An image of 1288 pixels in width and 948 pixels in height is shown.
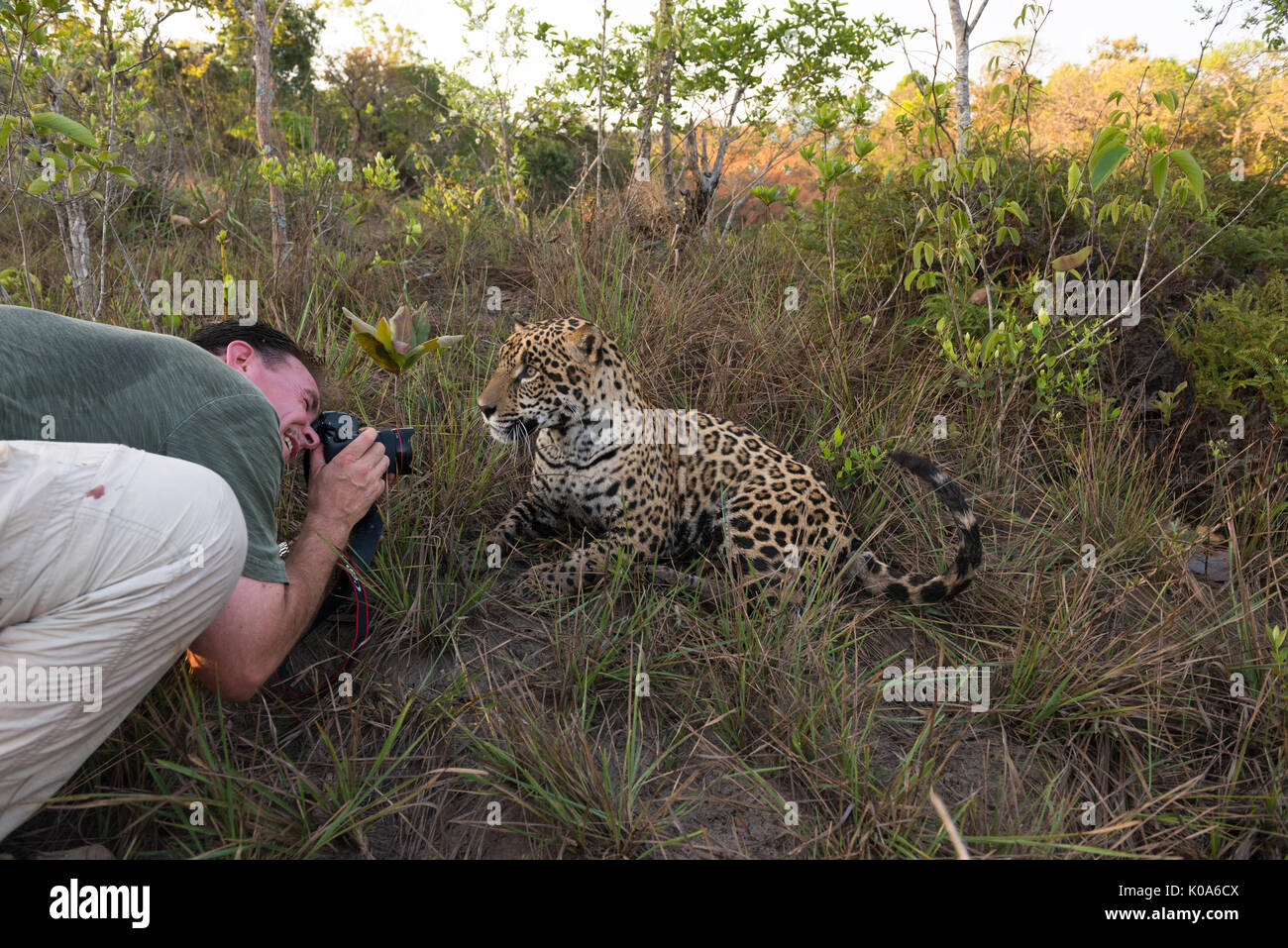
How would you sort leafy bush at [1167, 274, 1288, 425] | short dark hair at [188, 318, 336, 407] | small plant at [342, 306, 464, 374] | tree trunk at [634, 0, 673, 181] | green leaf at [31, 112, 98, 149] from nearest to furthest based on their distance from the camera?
green leaf at [31, 112, 98, 149] < small plant at [342, 306, 464, 374] < short dark hair at [188, 318, 336, 407] < leafy bush at [1167, 274, 1288, 425] < tree trunk at [634, 0, 673, 181]

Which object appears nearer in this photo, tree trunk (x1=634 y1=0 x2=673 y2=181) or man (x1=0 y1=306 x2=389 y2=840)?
man (x1=0 y1=306 x2=389 y2=840)

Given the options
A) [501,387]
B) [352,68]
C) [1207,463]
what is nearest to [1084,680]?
[1207,463]

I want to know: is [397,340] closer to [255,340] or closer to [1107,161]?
[255,340]

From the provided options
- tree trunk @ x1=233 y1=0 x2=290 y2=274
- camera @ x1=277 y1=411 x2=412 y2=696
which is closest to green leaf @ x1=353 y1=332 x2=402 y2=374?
camera @ x1=277 y1=411 x2=412 y2=696

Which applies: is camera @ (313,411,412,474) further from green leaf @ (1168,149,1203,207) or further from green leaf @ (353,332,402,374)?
green leaf @ (1168,149,1203,207)

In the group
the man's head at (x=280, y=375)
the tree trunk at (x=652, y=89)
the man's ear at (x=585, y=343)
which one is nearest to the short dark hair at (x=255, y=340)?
the man's head at (x=280, y=375)

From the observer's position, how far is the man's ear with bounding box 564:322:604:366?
3.70 m

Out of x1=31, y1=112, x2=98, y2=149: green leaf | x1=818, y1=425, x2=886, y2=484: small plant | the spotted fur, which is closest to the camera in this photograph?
x1=31, y1=112, x2=98, y2=149: green leaf

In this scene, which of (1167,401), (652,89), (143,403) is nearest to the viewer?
(143,403)

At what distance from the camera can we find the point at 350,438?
2.95m

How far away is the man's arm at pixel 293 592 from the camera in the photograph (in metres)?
2.32

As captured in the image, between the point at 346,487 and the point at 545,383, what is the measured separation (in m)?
1.18

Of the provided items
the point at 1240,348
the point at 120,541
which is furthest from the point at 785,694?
the point at 1240,348

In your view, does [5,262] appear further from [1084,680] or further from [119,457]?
[1084,680]
